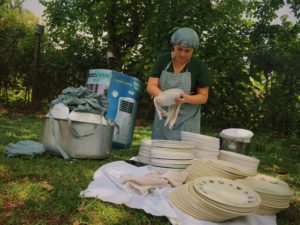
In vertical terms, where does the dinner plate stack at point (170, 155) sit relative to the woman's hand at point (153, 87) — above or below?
below

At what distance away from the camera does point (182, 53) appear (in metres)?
4.36

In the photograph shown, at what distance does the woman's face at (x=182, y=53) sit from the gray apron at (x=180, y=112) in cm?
16

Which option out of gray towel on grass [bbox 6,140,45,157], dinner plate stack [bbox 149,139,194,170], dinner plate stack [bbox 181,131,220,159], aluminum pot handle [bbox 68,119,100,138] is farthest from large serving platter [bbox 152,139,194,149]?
gray towel on grass [bbox 6,140,45,157]

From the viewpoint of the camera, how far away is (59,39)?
11477mm

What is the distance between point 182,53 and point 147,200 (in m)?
1.83

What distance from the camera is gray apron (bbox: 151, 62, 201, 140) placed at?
4508 millimetres

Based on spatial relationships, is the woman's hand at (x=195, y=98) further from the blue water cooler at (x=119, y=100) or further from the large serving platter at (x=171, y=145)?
the blue water cooler at (x=119, y=100)

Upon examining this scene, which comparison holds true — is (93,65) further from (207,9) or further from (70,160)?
(70,160)

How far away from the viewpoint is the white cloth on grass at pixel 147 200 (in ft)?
9.61

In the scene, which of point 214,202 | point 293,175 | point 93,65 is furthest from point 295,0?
point 214,202

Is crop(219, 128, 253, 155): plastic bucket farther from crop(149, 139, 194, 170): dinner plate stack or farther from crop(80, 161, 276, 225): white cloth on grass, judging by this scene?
crop(80, 161, 276, 225): white cloth on grass

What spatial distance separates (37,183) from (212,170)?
1.49 meters

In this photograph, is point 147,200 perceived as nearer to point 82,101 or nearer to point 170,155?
point 170,155

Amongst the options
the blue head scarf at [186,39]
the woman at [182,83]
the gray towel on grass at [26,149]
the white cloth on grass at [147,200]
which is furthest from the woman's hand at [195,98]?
the gray towel on grass at [26,149]
